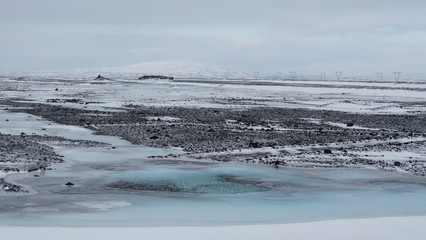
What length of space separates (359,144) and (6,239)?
12581 millimetres

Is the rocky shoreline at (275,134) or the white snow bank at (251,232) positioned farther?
the rocky shoreline at (275,134)

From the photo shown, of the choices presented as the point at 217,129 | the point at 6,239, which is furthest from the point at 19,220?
the point at 217,129

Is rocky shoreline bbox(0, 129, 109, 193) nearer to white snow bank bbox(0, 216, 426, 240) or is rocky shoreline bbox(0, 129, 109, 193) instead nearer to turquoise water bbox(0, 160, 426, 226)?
turquoise water bbox(0, 160, 426, 226)

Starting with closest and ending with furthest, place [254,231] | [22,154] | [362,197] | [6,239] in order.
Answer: [6,239]
[254,231]
[362,197]
[22,154]

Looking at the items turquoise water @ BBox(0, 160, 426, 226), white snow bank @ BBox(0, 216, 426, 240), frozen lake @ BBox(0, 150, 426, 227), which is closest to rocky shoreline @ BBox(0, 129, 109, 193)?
frozen lake @ BBox(0, 150, 426, 227)

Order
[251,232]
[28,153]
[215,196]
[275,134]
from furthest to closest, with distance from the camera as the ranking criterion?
[275,134]
[28,153]
[215,196]
[251,232]

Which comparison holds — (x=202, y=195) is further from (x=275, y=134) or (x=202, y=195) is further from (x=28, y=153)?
(x=275, y=134)

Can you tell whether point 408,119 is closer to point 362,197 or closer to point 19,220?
point 362,197

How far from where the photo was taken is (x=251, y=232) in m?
7.27

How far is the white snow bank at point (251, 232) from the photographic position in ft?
22.9

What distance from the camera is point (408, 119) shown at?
26672mm

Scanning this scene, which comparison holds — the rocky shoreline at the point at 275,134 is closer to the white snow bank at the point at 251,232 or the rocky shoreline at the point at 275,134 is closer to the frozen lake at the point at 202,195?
the frozen lake at the point at 202,195

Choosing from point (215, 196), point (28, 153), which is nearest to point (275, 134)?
point (28, 153)

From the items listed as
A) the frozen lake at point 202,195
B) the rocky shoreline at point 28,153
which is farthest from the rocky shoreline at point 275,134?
the rocky shoreline at point 28,153
